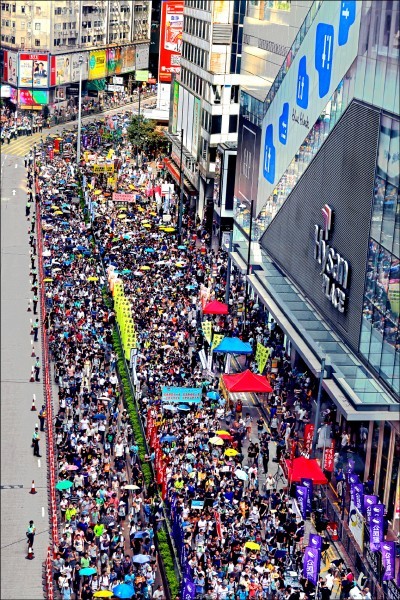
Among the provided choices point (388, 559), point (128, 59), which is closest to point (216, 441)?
point (388, 559)

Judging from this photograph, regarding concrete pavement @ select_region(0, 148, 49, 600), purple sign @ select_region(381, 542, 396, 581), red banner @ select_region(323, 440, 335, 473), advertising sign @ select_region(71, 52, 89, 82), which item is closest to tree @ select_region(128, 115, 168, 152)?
advertising sign @ select_region(71, 52, 89, 82)

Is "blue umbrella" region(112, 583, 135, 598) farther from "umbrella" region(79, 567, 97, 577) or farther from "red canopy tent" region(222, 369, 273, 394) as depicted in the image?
"red canopy tent" region(222, 369, 273, 394)

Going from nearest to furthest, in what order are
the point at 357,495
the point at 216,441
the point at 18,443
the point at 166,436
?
1. the point at 357,495
2. the point at 216,441
3. the point at 166,436
4. the point at 18,443

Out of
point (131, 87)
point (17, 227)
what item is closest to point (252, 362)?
point (17, 227)

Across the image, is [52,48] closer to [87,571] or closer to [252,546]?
[252,546]

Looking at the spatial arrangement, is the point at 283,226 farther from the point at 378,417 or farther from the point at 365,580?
the point at 365,580

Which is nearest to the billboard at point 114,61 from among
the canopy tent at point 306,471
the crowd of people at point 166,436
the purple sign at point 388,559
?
the crowd of people at point 166,436

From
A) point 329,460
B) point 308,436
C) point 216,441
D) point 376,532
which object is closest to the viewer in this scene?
point 376,532

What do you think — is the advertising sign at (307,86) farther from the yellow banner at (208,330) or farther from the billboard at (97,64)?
the billboard at (97,64)
